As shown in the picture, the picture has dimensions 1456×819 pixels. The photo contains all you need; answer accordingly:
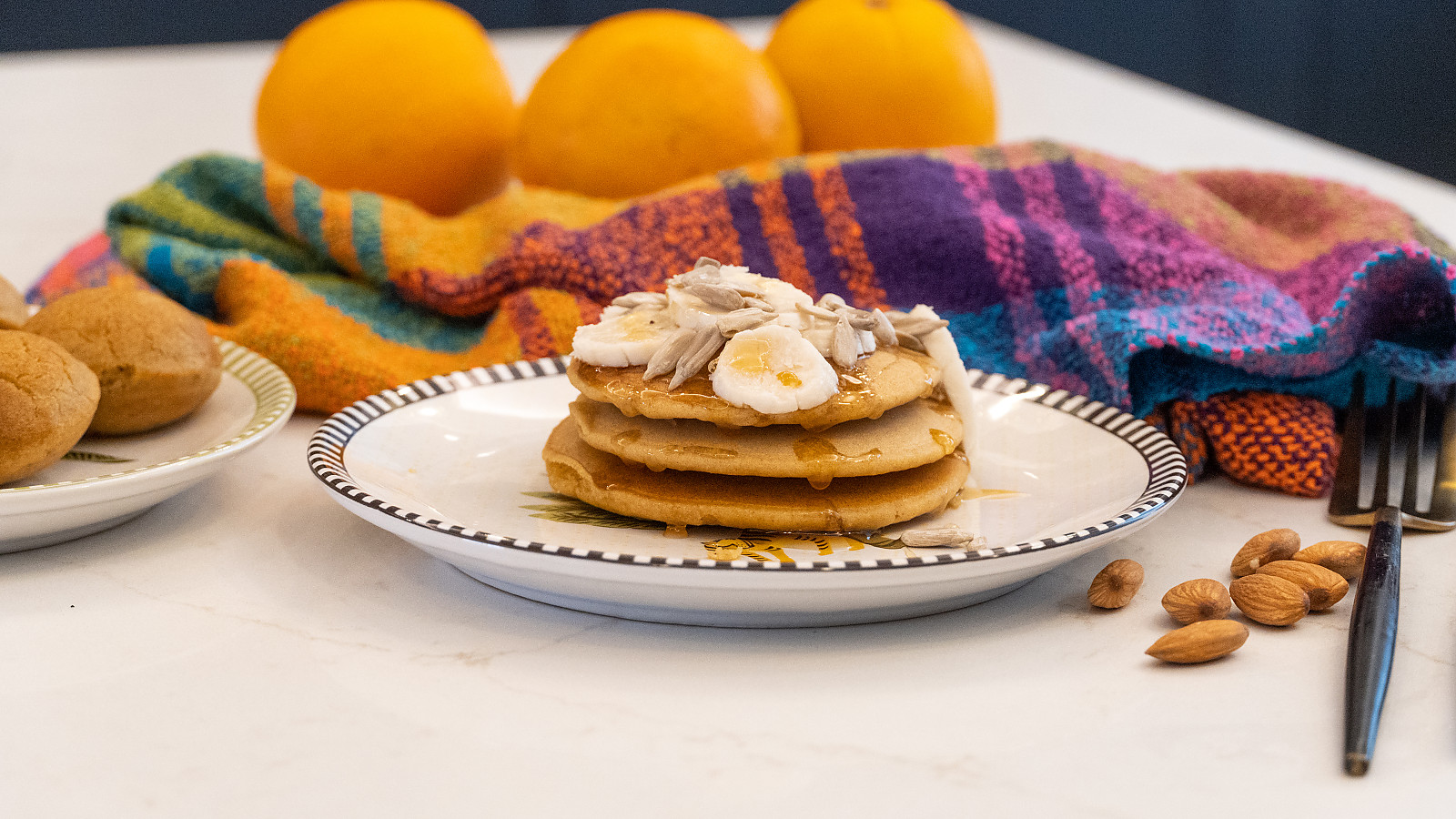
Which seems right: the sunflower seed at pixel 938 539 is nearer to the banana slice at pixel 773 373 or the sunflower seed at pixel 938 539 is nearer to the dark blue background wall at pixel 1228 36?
the banana slice at pixel 773 373

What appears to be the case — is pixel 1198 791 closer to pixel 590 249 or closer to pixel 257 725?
pixel 257 725

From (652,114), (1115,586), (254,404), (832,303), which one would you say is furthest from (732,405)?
(652,114)

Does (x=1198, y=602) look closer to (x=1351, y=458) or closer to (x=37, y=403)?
(x=1351, y=458)

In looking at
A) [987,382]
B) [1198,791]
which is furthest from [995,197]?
[1198,791]

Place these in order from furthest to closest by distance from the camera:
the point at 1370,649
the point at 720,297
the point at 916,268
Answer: the point at 916,268 → the point at 720,297 → the point at 1370,649

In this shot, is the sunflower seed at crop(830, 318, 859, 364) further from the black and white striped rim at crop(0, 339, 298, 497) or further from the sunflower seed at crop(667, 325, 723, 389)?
the black and white striped rim at crop(0, 339, 298, 497)

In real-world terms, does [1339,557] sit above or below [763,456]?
below

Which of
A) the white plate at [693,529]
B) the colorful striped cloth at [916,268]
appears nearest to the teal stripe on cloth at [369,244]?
the colorful striped cloth at [916,268]
